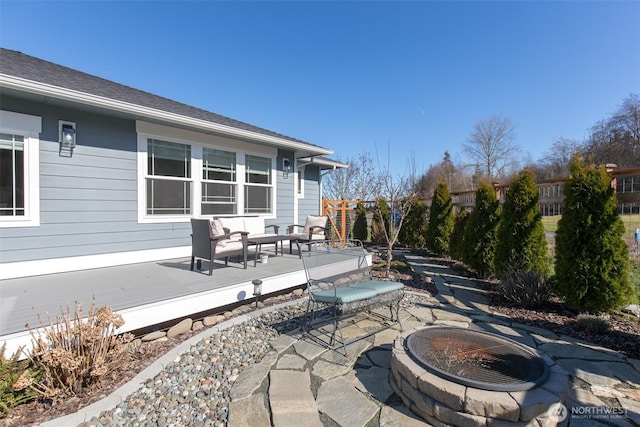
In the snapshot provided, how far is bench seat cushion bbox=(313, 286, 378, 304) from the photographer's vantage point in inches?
111

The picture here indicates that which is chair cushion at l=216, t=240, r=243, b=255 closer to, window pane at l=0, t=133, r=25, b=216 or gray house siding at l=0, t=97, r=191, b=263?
gray house siding at l=0, t=97, r=191, b=263

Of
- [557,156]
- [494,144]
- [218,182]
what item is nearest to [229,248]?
[218,182]

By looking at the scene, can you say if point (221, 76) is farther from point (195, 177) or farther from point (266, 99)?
point (195, 177)

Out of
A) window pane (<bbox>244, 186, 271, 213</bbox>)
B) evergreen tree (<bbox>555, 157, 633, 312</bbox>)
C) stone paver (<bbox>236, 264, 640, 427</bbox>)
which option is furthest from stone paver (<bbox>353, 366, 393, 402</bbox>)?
window pane (<bbox>244, 186, 271, 213</bbox>)

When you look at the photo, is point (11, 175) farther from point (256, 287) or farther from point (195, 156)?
point (256, 287)

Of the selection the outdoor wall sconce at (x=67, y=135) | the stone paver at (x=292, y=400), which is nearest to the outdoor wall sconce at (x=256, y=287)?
the stone paver at (x=292, y=400)

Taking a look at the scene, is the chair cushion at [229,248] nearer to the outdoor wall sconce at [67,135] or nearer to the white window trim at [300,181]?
the outdoor wall sconce at [67,135]

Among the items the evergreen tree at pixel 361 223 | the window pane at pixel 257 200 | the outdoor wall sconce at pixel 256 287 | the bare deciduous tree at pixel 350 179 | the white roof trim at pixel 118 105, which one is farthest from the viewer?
the bare deciduous tree at pixel 350 179

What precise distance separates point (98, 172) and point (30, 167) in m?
0.80

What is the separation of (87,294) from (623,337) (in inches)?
236

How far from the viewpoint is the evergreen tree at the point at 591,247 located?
3.54 meters

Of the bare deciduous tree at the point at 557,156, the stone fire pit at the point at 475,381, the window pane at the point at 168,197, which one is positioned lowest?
the stone fire pit at the point at 475,381

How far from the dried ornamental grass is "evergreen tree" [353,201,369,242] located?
33.2 feet

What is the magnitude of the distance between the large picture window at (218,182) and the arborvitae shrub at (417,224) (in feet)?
18.8
